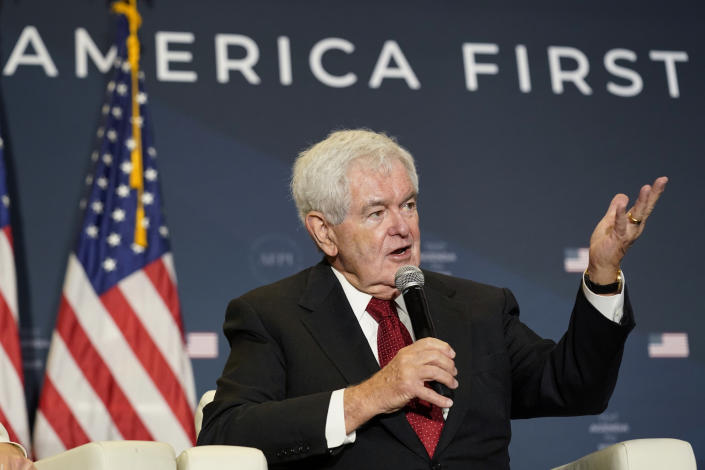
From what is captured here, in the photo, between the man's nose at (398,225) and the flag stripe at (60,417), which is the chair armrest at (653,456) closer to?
the man's nose at (398,225)

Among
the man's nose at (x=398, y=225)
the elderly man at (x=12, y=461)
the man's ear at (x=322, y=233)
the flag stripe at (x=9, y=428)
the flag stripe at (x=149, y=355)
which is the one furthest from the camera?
the flag stripe at (x=149, y=355)

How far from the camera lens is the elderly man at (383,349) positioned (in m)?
1.97

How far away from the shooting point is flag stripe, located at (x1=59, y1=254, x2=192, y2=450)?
3.62 m

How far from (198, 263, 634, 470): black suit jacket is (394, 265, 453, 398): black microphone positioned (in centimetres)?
14

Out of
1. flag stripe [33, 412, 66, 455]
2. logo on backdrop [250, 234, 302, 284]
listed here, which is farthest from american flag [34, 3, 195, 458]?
logo on backdrop [250, 234, 302, 284]

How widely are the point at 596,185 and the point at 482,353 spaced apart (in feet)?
7.66

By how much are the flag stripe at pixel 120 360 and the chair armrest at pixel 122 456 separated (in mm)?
1943

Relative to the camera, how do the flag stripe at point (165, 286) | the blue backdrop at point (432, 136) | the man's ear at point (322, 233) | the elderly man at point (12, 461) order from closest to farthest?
the elderly man at point (12, 461)
the man's ear at point (322, 233)
the flag stripe at point (165, 286)
the blue backdrop at point (432, 136)

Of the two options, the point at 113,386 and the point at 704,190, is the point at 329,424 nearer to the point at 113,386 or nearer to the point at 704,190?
the point at 113,386

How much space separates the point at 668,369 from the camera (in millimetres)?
4160

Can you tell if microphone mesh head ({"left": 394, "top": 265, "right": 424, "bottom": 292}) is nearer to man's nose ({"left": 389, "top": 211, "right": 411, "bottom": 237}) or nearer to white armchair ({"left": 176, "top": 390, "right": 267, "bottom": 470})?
man's nose ({"left": 389, "top": 211, "right": 411, "bottom": 237})

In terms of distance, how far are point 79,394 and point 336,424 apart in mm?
1933

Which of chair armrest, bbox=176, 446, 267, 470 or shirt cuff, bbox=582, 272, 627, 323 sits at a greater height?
shirt cuff, bbox=582, 272, 627, 323

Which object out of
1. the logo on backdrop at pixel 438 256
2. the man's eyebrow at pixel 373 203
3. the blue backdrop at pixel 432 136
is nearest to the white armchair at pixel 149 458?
the man's eyebrow at pixel 373 203
